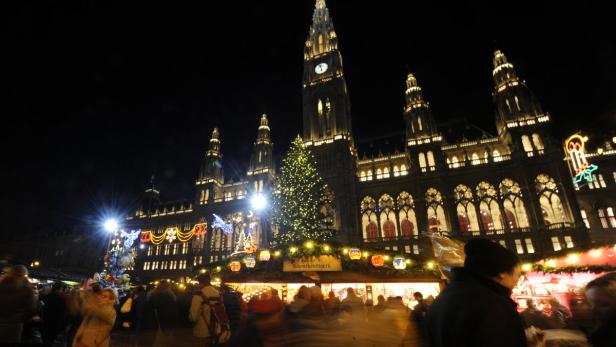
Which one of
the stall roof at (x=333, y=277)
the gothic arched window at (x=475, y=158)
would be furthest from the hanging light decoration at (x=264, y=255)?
the gothic arched window at (x=475, y=158)

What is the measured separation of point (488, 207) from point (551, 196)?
6.75m

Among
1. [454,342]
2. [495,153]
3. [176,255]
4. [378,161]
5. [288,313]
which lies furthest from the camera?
[176,255]

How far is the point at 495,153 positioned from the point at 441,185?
1138cm

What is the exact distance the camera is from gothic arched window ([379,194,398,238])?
4050cm

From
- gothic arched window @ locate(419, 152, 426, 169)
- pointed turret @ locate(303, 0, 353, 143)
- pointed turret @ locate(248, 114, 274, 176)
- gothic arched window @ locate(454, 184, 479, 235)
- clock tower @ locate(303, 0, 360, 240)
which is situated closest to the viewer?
gothic arched window @ locate(454, 184, 479, 235)

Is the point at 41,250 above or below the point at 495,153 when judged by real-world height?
below

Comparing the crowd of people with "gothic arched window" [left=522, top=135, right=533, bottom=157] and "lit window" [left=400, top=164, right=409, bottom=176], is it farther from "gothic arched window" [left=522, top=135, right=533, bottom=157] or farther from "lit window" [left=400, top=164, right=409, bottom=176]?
"gothic arched window" [left=522, top=135, right=533, bottom=157]

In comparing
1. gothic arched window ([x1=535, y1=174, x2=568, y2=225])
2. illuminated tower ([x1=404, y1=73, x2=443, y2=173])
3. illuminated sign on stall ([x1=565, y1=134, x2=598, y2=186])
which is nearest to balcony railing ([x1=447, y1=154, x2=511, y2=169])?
illuminated tower ([x1=404, y1=73, x2=443, y2=173])

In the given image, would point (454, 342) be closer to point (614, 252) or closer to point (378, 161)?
point (614, 252)

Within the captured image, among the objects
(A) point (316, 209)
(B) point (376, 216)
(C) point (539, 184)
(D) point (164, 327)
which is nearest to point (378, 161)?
(B) point (376, 216)

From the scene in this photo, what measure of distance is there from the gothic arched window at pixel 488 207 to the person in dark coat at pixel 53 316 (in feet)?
135

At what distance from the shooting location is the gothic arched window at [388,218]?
1594 inches

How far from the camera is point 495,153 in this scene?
42531 millimetres

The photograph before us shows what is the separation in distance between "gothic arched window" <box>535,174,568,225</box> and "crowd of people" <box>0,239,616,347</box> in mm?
34600
